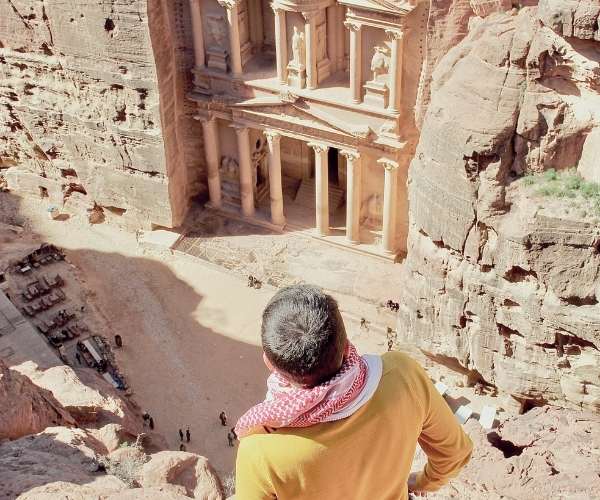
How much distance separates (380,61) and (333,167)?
6.37m

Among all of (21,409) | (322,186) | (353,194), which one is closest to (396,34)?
(353,194)

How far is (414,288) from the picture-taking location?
59.3 feet

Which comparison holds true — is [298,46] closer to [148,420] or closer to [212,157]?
[212,157]

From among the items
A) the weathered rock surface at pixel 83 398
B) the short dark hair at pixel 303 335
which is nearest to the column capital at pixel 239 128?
the weathered rock surface at pixel 83 398

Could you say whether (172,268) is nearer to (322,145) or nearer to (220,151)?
(220,151)

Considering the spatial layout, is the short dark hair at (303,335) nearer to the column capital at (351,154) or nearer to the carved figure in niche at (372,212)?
the column capital at (351,154)

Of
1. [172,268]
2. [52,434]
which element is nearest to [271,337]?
[52,434]

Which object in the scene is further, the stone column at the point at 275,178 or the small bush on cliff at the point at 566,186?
the stone column at the point at 275,178

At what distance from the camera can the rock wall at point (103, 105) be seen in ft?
73.8

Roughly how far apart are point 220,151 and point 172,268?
4293mm

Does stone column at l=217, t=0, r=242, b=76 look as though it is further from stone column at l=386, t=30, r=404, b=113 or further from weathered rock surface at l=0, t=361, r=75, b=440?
weathered rock surface at l=0, t=361, r=75, b=440

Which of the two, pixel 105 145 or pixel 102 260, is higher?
pixel 105 145

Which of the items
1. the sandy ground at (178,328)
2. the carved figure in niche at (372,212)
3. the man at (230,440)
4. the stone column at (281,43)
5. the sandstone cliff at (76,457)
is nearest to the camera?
the sandstone cliff at (76,457)

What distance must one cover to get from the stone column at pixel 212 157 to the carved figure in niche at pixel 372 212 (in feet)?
16.7
